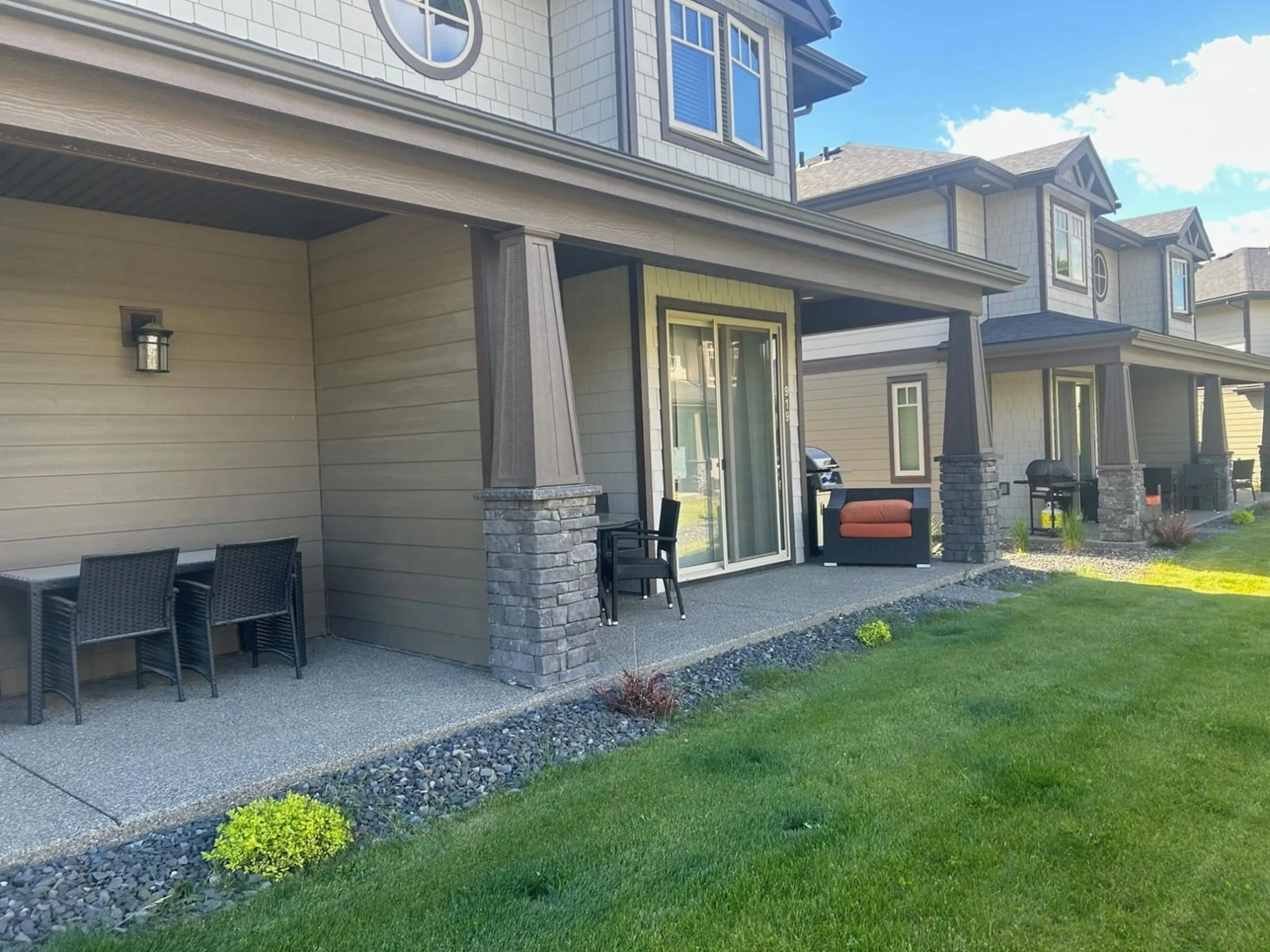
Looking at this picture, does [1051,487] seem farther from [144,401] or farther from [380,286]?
[144,401]

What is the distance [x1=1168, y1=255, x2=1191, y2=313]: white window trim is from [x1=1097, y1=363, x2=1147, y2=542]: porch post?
8.72 metres

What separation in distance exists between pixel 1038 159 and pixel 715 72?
7.90 metres

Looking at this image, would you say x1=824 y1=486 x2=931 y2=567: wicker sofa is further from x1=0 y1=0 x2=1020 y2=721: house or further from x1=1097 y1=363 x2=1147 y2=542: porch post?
x1=1097 y1=363 x2=1147 y2=542: porch post

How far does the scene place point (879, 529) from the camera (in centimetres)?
905

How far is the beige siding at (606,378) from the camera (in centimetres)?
770

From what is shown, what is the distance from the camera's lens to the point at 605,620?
21.9 feet

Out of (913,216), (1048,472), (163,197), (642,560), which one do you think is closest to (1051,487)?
(1048,472)

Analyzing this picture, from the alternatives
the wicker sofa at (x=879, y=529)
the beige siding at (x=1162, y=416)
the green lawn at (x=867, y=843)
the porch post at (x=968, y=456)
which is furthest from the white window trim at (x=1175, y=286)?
the green lawn at (x=867, y=843)

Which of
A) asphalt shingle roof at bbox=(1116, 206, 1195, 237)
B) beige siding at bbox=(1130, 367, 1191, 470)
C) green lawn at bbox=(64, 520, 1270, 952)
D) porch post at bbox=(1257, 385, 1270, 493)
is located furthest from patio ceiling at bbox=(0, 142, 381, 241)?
porch post at bbox=(1257, 385, 1270, 493)

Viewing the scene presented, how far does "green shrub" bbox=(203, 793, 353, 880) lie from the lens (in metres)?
3.05

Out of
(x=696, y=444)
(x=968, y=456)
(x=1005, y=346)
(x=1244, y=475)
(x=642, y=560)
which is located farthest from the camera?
(x=1244, y=475)

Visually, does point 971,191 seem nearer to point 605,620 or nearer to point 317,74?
point 605,620

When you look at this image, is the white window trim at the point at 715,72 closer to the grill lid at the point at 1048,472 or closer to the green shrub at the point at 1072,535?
the green shrub at the point at 1072,535

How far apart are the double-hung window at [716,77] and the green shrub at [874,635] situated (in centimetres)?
461
